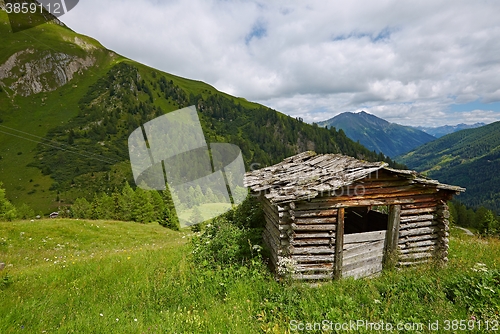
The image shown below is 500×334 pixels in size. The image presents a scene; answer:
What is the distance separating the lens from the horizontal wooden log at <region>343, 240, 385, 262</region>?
28.5ft

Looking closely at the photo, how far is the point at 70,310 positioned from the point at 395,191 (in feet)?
31.8

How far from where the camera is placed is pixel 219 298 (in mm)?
7047

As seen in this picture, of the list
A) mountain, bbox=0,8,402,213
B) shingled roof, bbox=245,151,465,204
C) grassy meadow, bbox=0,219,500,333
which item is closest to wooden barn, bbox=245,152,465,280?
shingled roof, bbox=245,151,465,204

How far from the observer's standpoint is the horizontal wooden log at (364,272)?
8.69 metres

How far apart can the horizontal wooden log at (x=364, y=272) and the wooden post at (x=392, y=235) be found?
0.33 metres

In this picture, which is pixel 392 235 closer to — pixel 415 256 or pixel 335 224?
pixel 415 256

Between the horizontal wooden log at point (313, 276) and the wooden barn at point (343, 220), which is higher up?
the wooden barn at point (343, 220)

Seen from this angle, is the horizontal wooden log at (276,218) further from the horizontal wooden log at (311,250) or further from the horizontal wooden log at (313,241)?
the horizontal wooden log at (311,250)

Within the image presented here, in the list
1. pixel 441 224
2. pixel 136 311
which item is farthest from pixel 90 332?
pixel 441 224

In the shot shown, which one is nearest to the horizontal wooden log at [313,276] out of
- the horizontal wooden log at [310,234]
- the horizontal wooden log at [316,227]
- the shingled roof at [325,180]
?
the horizontal wooden log at [310,234]

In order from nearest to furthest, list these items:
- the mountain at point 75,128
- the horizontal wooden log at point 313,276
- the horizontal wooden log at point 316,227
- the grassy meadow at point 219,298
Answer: the grassy meadow at point 219,298
the horizontal wooden log at point 313,276
the horizontal wooden log at point 316,227
the mountain at point 75,128

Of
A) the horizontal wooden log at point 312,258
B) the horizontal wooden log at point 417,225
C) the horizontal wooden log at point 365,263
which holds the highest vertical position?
the horizontal wooden log at point 417,225

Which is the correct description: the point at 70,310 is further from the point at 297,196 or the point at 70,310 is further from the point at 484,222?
the point at 484,222

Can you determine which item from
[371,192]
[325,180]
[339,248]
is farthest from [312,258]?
[371,192]
